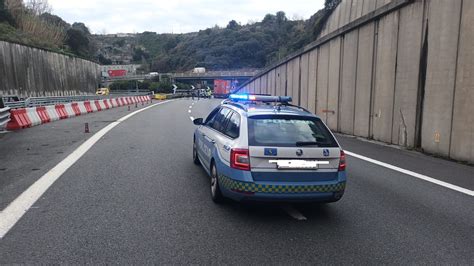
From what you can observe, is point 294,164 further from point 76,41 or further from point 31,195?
point 76,41

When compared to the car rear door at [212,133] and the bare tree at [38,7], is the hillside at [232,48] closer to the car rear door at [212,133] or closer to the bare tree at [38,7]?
the bare tree at [38,7]

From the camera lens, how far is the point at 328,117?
18.5m

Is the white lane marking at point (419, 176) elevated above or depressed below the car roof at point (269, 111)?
below

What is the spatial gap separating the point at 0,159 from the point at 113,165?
108 inches

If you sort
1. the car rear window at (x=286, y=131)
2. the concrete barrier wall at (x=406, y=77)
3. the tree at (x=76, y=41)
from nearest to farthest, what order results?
1. the car rear window at (x=286, y=131)
2. the concrete barrier wall at (x=406, y=77)
3. the tree at (x=76, y=41)

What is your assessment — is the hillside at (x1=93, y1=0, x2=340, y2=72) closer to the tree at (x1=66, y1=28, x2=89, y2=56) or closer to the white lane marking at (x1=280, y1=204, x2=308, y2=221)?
the tree at (x1=66, y1=28, x2=89, y2=56)

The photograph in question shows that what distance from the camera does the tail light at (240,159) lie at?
17.1ft

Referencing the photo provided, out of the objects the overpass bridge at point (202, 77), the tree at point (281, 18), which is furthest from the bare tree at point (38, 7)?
the tree at point (281, 18)

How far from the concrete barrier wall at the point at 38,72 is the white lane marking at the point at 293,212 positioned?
3541 centimetres

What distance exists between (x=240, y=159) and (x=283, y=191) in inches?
26.1

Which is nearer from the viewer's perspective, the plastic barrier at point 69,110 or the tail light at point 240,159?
the tail light at point 240,159

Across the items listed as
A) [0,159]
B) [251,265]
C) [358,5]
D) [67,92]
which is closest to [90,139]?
[0,159]

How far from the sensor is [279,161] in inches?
205

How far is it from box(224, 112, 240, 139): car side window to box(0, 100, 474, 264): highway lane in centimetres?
100
